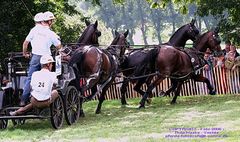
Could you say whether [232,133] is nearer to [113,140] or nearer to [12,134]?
[113,140]

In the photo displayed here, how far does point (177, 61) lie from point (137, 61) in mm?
1533

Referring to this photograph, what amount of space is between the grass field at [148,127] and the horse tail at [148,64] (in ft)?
5.36

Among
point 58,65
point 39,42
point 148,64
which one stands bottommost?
point 58,65

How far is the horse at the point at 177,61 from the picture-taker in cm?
1301

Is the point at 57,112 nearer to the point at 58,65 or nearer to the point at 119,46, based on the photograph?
the point at 58,65

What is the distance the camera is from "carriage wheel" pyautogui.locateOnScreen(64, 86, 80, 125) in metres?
10.0

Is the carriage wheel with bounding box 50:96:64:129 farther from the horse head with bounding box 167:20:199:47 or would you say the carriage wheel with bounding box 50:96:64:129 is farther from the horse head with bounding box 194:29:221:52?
the horse head with bounding box 194:29:221:52

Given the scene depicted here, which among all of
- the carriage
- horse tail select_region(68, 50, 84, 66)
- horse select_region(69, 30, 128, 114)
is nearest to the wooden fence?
horse select_region(69, 30, 128, 114)

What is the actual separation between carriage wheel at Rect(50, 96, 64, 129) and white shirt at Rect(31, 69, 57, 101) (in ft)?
1.11

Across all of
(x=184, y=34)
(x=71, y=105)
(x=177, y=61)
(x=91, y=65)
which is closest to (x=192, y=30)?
(x=184, y=34)

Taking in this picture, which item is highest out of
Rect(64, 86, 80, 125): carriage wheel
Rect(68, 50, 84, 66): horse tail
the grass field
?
Rect(68, 50, 84, 66): horse tail

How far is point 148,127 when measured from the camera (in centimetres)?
912

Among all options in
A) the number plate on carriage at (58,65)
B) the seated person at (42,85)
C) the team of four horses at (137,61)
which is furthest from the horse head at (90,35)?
the seated person at (42,85)

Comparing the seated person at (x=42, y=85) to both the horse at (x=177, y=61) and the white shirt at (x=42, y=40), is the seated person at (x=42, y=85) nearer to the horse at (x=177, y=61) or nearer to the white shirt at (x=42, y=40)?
the white shirt at (x=42, y=40)
